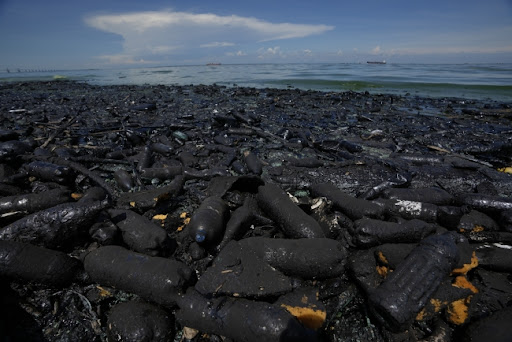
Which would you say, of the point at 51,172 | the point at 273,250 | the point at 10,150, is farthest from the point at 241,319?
the point at 10,150

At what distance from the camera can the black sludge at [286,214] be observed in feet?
9.26

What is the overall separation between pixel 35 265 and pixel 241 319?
77.7 inches

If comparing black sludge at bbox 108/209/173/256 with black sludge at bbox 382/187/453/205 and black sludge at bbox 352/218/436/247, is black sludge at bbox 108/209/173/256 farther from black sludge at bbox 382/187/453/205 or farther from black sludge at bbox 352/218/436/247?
black sludge at bbox 382/187/453/205

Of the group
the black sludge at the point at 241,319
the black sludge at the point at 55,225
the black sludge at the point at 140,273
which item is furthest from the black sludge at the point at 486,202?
the black sludge at the point at 55,225

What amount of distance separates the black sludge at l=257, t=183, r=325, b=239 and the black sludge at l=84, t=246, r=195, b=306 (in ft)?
4.08

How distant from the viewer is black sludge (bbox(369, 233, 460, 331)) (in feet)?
6.57

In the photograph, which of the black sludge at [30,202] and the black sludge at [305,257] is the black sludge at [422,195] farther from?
the black sludge at [30,202]

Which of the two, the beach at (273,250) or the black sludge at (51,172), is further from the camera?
the black sludge at (51,172)

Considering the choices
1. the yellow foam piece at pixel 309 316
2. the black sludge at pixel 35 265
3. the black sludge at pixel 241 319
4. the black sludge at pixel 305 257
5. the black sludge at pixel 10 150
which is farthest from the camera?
the black sludge at pixel 10 150

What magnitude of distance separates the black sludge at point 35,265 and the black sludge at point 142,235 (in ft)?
1.80

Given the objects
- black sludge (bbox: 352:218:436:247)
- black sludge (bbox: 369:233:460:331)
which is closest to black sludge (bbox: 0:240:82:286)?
black sludge (bbox: 369:233:460:331)

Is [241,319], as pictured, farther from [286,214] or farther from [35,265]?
[35,265]

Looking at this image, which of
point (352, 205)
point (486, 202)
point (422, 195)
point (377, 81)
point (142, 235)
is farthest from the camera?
point (377, 81)

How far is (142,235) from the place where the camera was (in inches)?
108
